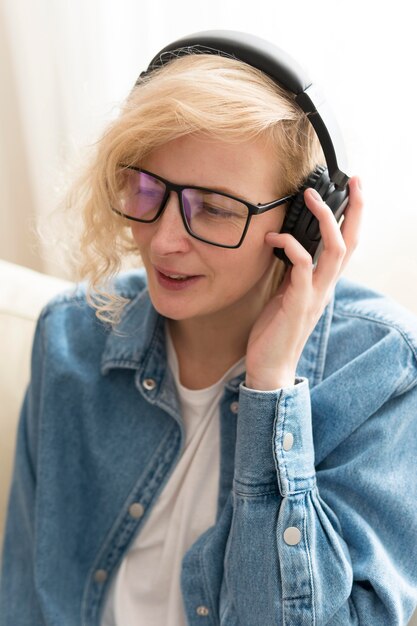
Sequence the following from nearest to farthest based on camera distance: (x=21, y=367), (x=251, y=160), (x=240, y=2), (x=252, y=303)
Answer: (x=251, y=160)
(x=252, y=303)
(x=240, y=2)
(x=21, y=367)

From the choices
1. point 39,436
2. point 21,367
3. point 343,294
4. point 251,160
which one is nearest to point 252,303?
point 343,294

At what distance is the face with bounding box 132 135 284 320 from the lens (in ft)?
3.10

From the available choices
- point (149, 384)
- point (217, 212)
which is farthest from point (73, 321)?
point (217, 212)

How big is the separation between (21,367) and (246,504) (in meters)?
0.59

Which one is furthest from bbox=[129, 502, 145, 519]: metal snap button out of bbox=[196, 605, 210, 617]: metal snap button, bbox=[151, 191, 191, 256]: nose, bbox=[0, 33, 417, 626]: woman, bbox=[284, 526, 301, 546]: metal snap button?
bbox=[151, 191, 191, 256]: nose

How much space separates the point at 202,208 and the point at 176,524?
473 mm

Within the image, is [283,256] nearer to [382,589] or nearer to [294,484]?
[294,484]

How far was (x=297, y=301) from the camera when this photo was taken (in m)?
1.01

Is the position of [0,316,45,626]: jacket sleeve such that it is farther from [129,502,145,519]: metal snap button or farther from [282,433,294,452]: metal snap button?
[282,433,294,452]: metal snap button

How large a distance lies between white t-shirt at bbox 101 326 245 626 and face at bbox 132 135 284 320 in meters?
0.17

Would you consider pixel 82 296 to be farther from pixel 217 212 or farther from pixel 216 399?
pixel 217 212

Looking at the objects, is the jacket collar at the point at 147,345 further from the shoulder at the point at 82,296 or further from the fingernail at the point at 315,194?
the fingernail at the point at 315,194

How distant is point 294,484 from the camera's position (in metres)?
0.99

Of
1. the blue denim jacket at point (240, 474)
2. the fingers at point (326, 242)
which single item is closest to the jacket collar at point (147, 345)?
the blue denim jacket at point (240, 474)
